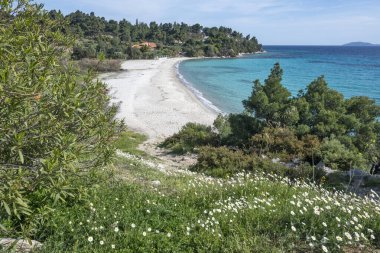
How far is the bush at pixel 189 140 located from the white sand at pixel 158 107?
9.54 feet

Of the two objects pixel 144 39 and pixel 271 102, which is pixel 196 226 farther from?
pixel 144 39

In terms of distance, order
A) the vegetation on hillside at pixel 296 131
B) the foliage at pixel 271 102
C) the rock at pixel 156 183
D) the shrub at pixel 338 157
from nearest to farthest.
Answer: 1. the rock at pixel 156 183
2. the shrub at pixel 338 157
3. the vegetation on hillside at pixel 296 131
4. the foliage at pixel 271 102

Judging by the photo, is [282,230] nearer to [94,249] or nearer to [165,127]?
[94,249]

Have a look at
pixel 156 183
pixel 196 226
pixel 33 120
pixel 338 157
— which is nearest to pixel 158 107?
pixel 338 157

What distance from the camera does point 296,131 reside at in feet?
74.5

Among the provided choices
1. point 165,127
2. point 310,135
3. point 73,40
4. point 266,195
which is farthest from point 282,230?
point 165,127

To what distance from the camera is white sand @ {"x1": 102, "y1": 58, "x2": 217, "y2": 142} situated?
35.1 metres

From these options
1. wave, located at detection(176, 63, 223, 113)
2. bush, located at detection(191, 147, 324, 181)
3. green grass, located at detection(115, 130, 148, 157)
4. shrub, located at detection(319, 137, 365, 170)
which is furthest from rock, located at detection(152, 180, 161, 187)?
wave, located at detection(176, 63, 223, 113)

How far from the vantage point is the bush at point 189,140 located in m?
25.1

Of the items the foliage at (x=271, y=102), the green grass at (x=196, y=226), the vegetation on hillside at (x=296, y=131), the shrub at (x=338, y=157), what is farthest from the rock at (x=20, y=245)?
the foliage at (x=271, y=102)

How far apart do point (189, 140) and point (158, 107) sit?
2020 centimetres

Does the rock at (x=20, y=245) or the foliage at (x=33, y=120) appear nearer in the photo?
the foliage at (x=33, y=120)

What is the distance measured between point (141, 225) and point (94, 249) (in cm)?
96

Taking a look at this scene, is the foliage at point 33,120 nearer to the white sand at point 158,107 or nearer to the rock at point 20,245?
the rock at point 20,245
